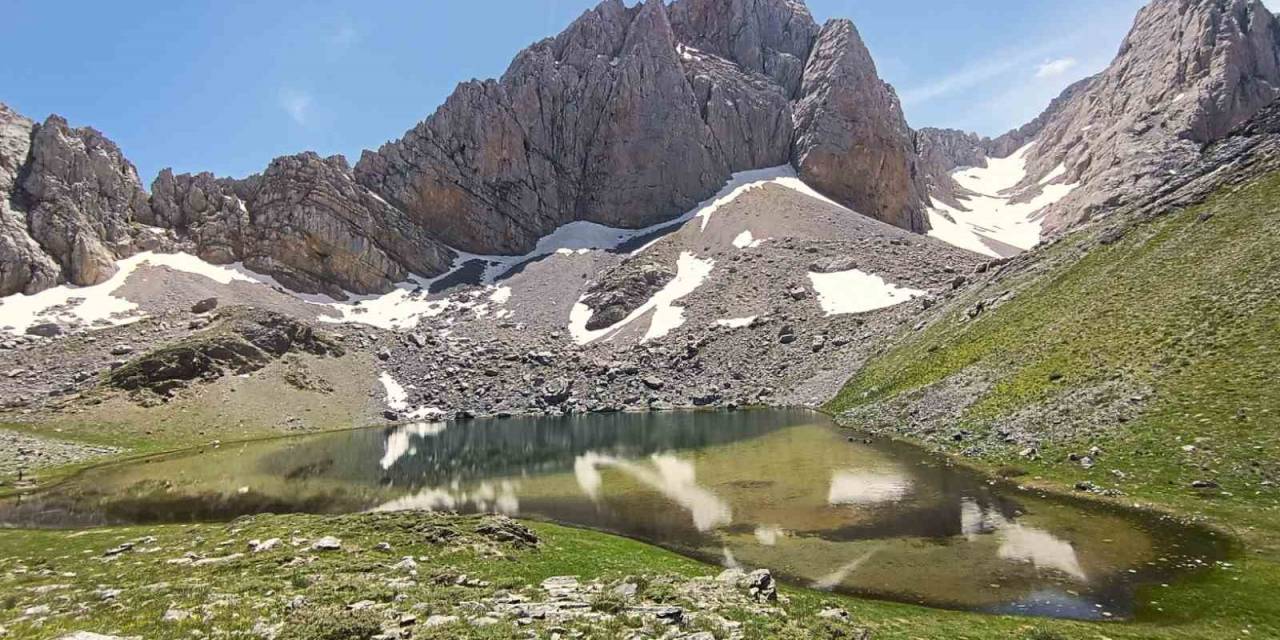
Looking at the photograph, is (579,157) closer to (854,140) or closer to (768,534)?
(854,140)

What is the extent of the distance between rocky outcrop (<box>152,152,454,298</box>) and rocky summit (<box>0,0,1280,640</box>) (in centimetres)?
79

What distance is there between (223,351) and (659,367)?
6051cm

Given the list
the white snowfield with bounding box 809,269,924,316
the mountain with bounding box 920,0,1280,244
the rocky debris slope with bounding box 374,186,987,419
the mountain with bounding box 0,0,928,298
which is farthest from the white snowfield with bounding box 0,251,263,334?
the mountain with bounding box 920,0,1280,244

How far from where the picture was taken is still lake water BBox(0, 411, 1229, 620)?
19.6 metres

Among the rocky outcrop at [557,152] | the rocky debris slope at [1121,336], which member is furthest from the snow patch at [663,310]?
the rocky debris slope at [1121,336]

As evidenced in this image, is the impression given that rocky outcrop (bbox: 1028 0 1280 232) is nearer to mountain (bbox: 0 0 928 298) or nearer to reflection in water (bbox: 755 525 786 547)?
mountain (bbox: 0 0 928 298)

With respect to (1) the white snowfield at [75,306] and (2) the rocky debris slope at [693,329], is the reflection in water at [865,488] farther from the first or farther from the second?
(1) the white snowfield at [75,306]

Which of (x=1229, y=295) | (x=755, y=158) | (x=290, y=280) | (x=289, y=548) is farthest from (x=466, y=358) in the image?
(x=755, y=158)

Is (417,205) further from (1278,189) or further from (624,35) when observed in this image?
(1278,189)

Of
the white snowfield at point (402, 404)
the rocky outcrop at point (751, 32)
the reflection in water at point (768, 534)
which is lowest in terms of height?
the reflection in water at point (768, 534)

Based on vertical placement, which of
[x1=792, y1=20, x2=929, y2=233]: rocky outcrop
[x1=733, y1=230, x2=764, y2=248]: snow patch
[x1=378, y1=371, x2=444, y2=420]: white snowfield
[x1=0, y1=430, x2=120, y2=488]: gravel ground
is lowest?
[x1=0, y1=430, x2=120, y2=488]: gravel ground

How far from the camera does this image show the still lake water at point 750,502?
19.6 meters

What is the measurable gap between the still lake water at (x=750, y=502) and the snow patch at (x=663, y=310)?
125 feet

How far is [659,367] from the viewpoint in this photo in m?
92.1
